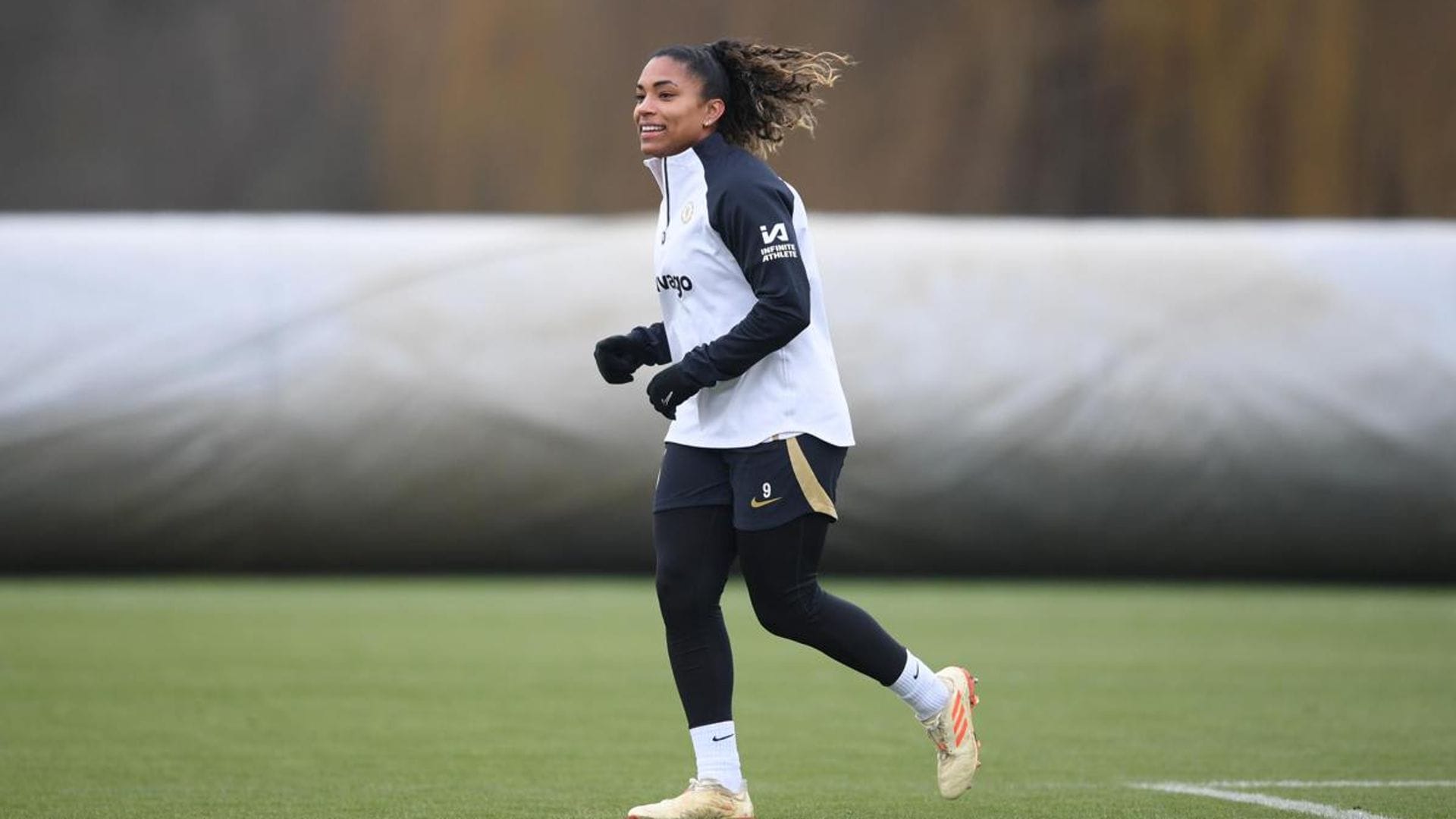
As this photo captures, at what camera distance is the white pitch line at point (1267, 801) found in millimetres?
3811

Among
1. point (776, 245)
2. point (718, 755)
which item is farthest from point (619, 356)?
point (718, 755)

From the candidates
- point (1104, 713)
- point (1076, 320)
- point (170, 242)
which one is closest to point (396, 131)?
point (170, 242)

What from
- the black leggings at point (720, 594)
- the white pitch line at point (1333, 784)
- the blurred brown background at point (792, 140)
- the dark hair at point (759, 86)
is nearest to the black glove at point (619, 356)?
the black leggings at point (720, 594)

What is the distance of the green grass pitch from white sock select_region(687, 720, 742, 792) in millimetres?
213

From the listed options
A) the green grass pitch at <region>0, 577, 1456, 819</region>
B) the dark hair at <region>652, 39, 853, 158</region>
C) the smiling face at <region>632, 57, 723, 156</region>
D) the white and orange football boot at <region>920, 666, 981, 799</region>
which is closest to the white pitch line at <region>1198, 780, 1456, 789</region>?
the green grass pitch at <region>0, 577, 1456, 819</region>

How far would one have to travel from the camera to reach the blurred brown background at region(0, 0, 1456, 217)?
43.8 feet

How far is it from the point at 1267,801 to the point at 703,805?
1.22 metres

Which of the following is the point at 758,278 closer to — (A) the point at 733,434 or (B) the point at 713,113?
(A) the point at 733,434

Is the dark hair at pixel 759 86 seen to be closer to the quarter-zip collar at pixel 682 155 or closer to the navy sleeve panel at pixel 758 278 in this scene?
the quarter-zip collar at pixel 682 155

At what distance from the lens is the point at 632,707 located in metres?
5.59

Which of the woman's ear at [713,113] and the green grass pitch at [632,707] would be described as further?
the green grass pitch at [632,707]

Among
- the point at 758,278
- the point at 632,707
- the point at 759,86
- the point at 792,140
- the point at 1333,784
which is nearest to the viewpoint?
the point at 758,278

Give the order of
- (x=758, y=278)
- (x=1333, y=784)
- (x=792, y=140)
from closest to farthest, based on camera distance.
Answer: (x=758, y=278) → (x=1333, y=784) → (x=792, y=140)

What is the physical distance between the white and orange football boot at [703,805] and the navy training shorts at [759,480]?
496 millimetres
